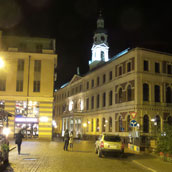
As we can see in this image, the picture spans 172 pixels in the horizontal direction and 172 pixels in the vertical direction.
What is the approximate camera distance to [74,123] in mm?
62938

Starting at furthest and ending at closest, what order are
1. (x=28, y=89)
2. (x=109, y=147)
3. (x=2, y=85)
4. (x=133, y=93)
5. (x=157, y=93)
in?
(x=157, y=93) → (x=133, y=93) → (x=28, y=89) → (x=2, y=85) → (x=109, y=147)

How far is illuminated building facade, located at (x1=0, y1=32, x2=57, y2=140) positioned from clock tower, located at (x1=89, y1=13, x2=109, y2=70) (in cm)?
3253

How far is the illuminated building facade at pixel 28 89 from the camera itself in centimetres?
3741

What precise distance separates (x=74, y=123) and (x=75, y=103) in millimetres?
6678

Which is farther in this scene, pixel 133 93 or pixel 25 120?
pixel 133 93

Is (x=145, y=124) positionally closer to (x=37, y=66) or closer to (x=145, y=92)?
(x=145, y=92)

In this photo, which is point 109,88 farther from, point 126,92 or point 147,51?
point 147,51

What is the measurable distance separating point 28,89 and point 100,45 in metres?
36.0

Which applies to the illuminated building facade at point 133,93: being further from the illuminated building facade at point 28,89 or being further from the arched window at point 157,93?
the illuminated building facade at point 28,89

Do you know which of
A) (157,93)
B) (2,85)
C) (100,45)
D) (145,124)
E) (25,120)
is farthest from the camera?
(100,45)

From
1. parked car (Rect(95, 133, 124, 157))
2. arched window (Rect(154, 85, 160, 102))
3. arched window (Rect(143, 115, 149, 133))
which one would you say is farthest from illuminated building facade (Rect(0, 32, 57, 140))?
parked car (Rect(95, 133, 124, 157))

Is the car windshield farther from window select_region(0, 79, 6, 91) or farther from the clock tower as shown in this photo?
the clock tower

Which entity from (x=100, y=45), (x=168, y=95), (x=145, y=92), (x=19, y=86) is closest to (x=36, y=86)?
(x=19, y=86)

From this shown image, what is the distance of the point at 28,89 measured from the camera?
3841cm
